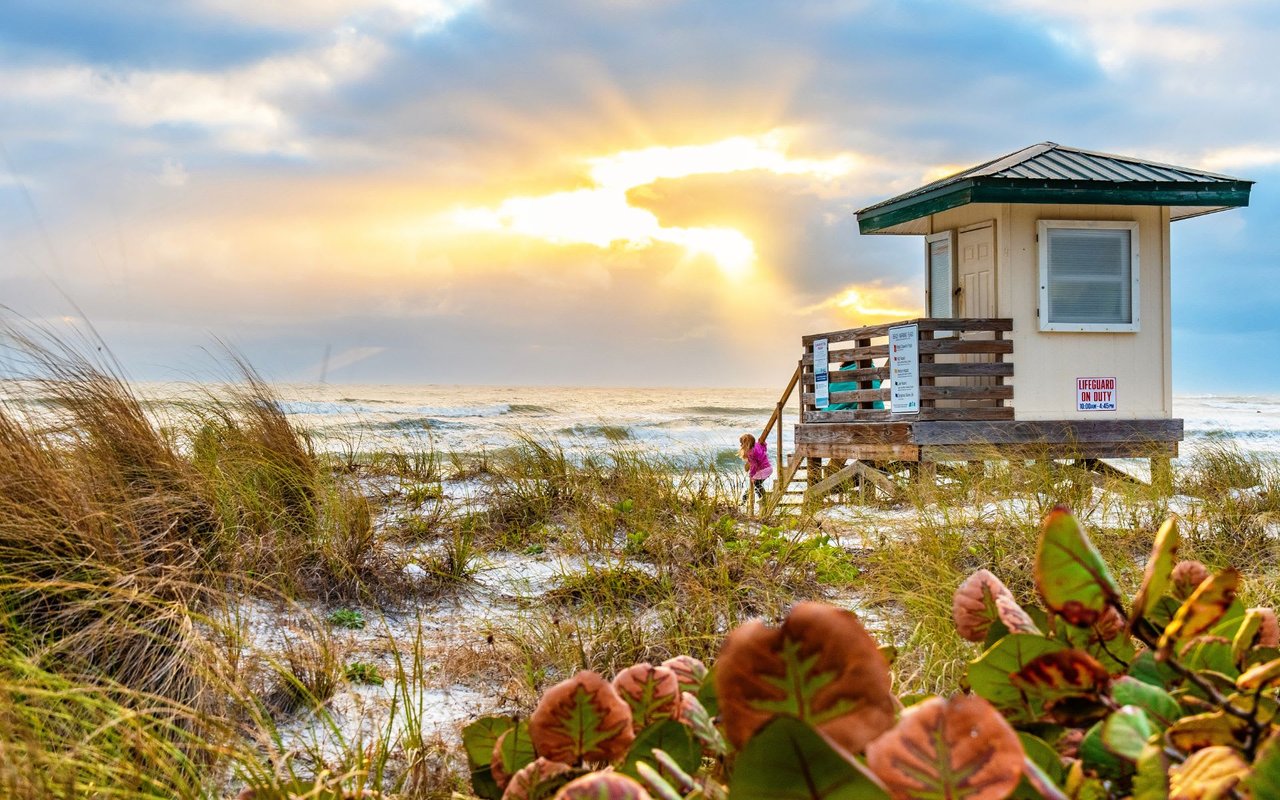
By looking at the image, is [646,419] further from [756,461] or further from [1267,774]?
[1267,774]

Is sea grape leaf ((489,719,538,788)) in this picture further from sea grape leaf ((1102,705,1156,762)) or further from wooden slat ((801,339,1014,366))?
wooden slat ((801,339,1014,366))

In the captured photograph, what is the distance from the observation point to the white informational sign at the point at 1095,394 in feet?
36.7

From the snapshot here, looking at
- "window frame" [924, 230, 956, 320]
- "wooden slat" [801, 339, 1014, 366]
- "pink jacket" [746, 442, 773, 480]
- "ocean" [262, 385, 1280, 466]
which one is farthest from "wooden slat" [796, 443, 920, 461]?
"ocean" [262, 385, 1280, 466]

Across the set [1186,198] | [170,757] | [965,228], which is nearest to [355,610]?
[170,757]

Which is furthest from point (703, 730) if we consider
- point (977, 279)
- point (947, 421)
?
point (977, 279)

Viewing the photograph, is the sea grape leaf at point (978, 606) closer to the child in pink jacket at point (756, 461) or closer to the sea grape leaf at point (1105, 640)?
the sea grape leaf at point (1105, 640)

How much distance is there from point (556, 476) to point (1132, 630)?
6.28m

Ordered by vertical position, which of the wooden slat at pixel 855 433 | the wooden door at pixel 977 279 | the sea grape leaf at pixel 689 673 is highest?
the wooden door at pixel 977 279

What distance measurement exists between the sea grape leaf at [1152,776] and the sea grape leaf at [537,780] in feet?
1.22

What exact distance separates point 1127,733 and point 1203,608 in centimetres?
15

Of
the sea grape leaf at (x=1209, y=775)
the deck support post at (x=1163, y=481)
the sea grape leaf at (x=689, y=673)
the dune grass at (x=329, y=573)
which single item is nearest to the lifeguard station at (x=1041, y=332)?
the deck support post at (x=1163, y=481)

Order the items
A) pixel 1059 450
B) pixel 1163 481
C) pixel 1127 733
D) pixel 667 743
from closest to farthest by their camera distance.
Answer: pixel 1127 733
pixel 667 743
pixel 1163 481
pixel 1059 450

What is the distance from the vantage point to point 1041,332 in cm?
1116

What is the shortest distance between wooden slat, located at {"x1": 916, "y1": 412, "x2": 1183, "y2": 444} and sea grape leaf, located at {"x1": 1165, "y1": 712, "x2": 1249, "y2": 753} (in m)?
10.1
